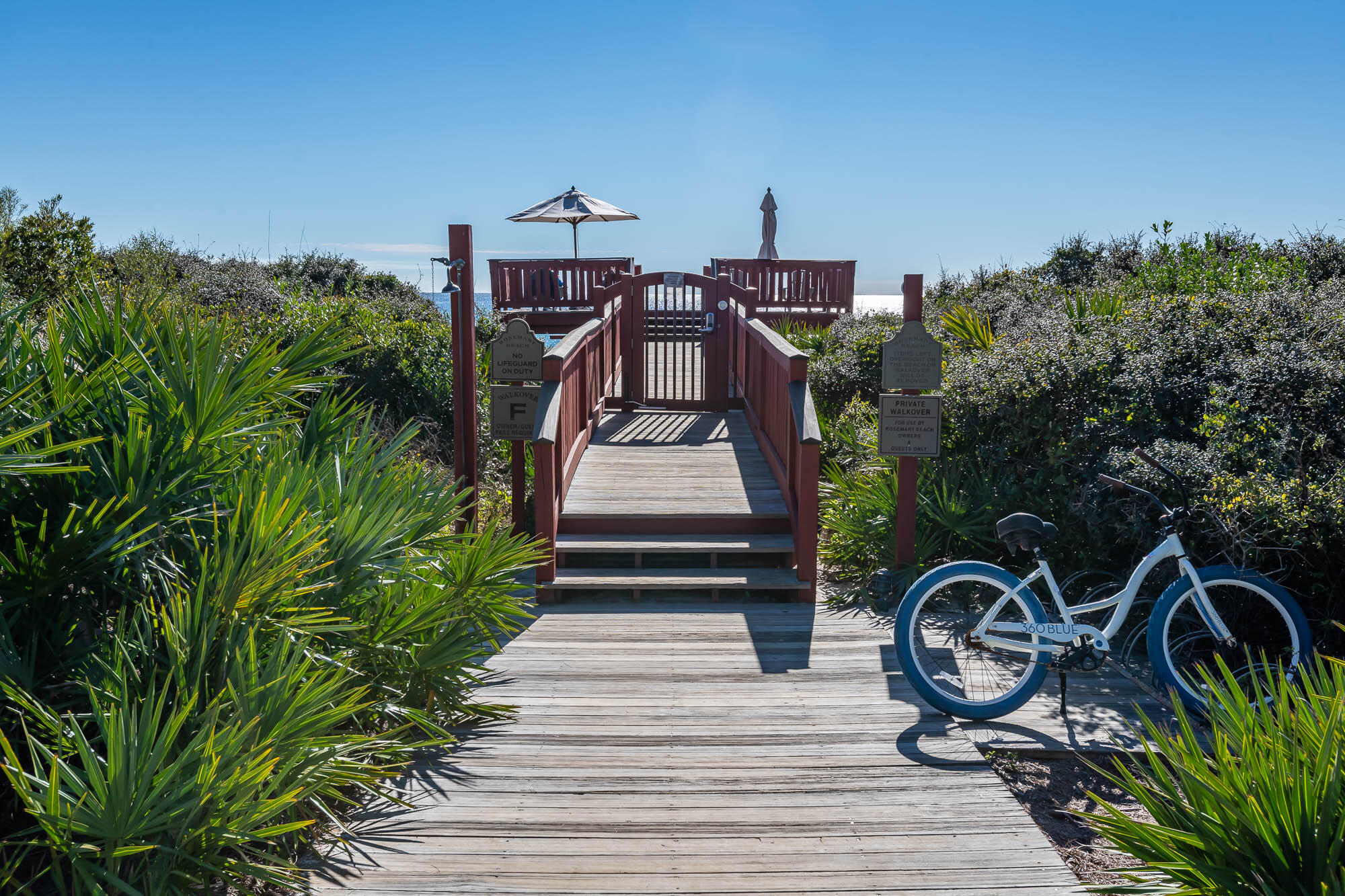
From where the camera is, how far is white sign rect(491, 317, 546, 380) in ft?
23.9

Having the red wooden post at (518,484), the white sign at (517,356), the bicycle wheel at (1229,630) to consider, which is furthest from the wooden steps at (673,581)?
the bicycle wheel at (1229,630)

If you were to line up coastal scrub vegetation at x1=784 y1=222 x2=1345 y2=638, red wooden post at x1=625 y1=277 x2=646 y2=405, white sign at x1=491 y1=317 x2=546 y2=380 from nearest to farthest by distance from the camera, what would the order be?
coastal scrub vegetation at x1=784 y1=222 x2=1345 y2=638
white sign at x1=491 y1=317 x2=546 y2=380
red wooden post at x1=625 y1=277 x2=646 y2=405

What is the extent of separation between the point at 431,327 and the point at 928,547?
343 inches

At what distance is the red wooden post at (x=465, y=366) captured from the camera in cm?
717

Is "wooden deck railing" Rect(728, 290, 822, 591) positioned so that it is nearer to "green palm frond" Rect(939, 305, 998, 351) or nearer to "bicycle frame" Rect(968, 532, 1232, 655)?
"green palm frond" Rect(939, 305, 998, 351)

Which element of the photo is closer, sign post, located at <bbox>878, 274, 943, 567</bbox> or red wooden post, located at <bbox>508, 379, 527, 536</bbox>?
sign post, located at <bbox>878, 274, 943, 567</bbox>

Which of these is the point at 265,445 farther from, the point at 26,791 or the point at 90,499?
the point at 26,791

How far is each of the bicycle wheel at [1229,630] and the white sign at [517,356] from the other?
4554 millimetres

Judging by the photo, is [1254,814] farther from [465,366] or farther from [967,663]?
[465,366]

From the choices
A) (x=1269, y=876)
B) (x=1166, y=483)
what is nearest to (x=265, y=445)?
(x=1269, y=876)

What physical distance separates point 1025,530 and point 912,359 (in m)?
2.11

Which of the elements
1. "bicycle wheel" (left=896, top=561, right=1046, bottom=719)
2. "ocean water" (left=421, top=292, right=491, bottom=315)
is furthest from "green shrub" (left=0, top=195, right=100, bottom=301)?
"bicycle wheel" (left=896, top=561, right=1046, bottom=719)

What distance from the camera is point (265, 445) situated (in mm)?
4438

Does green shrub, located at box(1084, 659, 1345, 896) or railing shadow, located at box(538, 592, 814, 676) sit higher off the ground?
green shrub, located at box(1084, 659, 1345, 896)
